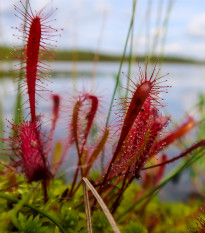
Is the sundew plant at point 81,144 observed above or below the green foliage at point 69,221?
above

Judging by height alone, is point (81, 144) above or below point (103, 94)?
below

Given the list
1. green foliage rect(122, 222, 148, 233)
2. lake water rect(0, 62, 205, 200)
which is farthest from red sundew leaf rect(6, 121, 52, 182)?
green foliage rect(122, 222, 148, 233)

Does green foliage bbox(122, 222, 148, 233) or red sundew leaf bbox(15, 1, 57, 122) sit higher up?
red sundew leaf bbox(15, 1, 57, 122)

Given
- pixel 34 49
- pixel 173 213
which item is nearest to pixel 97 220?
pixel 34 49

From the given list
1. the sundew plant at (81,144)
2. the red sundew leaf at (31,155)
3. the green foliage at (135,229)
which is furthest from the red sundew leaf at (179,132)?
the red sundew leaf at (31,155)

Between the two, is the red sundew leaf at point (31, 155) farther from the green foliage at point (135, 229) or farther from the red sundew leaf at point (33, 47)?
the green foliage at point (135, 229)

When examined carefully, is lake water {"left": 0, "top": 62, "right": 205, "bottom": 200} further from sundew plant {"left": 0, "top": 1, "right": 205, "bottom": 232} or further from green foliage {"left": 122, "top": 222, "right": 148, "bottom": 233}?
green foliage {"left": 122, "top": 222, "right": 148, "bottom": 233}

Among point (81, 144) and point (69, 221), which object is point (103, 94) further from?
point (69, 221)

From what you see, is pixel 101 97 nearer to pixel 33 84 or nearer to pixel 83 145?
pixel 83 145

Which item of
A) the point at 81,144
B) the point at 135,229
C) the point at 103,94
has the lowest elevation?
the point at 135,229

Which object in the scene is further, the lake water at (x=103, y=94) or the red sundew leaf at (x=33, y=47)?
the lake water at (x=103, y=94)

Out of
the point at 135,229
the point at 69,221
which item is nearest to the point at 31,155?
the point at 69,221
